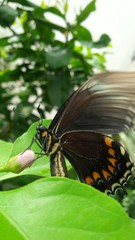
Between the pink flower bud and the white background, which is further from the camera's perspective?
the white background

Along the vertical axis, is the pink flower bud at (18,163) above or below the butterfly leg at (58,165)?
above

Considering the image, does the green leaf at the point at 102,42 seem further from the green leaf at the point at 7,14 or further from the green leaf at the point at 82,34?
the green leaf at the point at 7,14

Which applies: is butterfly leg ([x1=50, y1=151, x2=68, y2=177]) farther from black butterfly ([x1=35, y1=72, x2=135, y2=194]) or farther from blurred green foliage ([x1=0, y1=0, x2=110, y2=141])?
blurred green foliage ([x1=0, y1=0, x2=110, y2=141])

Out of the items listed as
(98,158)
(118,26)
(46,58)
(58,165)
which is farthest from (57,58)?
(118,26)

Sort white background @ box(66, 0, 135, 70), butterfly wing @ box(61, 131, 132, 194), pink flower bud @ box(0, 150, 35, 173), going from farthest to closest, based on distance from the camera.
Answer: white background @ box(66, 0, 135, 70), butterfly wing @ box(61, 131, 132, 194), pink flower bud @ box(0, 150, 35, 173)

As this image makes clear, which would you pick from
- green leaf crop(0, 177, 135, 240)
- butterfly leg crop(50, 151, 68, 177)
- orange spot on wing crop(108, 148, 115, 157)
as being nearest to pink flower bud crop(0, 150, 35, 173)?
butterfly leg crop(50, 151, 68, 177)

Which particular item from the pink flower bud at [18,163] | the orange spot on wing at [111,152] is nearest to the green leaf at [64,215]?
the pink flower bud at [18,163]
